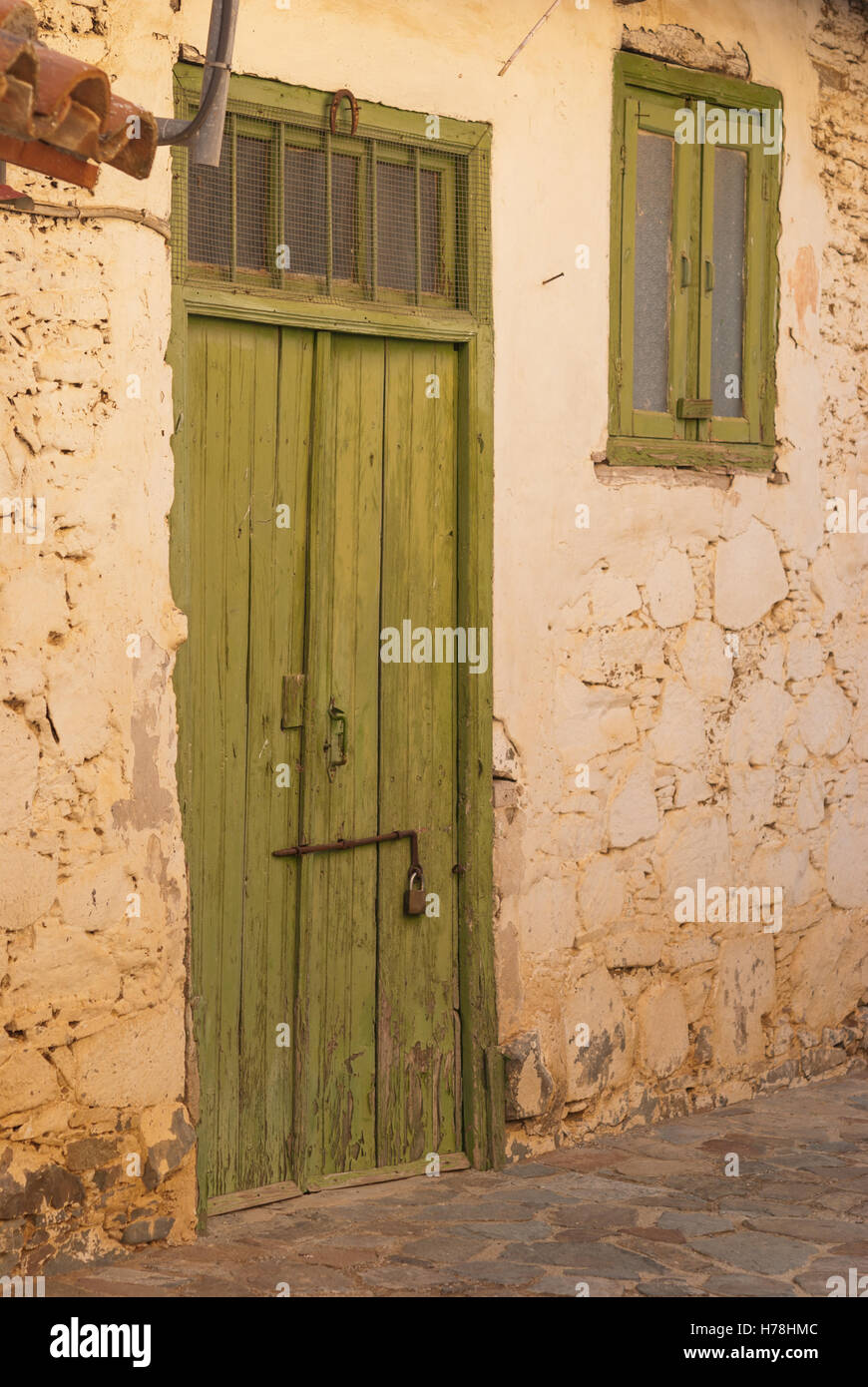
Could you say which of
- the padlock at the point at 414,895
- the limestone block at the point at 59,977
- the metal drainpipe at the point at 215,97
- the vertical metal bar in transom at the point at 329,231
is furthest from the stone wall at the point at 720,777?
the metal drainpipe at the point at 215,97

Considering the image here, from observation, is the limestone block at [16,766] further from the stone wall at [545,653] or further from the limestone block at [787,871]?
the limestone block at [787,871]

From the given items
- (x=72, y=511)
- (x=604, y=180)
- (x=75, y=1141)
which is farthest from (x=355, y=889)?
(x=604, y=180)

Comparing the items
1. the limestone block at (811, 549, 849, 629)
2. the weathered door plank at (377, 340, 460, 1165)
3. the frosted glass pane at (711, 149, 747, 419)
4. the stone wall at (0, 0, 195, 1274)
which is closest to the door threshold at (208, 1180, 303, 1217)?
the stone wall at (0, 0, 195, 1274)

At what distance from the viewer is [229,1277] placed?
456cm

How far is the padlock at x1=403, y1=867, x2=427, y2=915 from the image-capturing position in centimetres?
549

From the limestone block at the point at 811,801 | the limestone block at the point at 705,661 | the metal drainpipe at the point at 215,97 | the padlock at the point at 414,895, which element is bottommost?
the padlock at the point at 414,895

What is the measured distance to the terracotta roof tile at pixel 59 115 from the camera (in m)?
3.06

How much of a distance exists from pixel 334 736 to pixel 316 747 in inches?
2.7

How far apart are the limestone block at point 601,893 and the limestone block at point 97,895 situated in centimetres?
186

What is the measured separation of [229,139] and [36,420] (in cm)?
113

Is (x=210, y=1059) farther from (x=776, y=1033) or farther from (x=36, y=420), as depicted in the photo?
(x=776, y=1033)

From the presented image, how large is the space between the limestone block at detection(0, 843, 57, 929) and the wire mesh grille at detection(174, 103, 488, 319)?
1728 millimetres

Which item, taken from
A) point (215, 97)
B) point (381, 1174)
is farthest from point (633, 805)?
point (215, 97)

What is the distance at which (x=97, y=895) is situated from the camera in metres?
4.64
